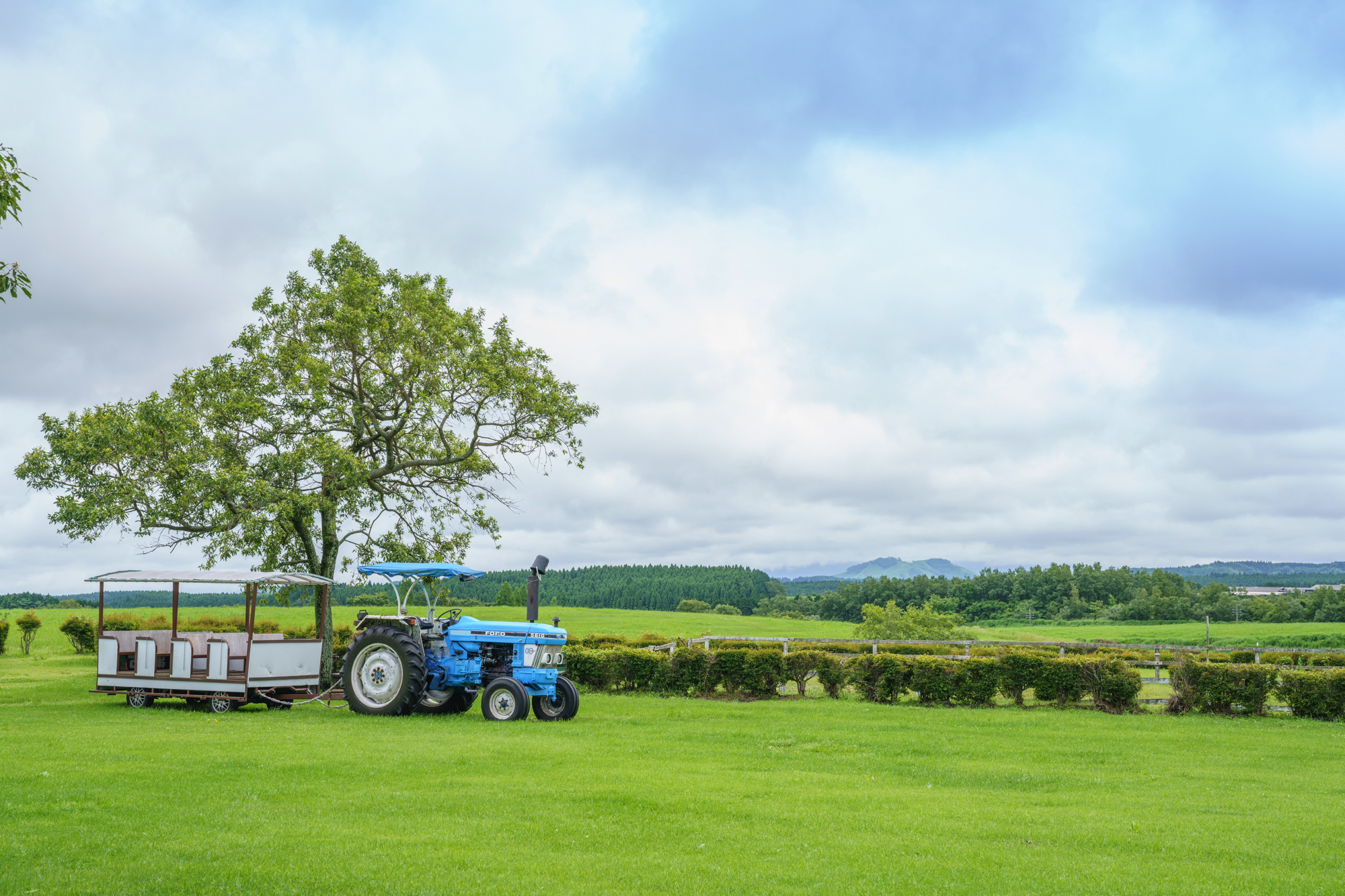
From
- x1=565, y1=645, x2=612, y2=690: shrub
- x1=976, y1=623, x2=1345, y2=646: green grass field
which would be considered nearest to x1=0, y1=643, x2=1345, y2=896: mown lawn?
x1=565, y1=645, x2=612, y2=690: shrub

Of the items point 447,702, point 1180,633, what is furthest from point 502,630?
point 1180,633

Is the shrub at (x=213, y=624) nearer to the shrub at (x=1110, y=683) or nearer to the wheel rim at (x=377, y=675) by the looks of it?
the wheel rim at (x=377, y=675)

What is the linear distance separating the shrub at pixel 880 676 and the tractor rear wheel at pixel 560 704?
7556mm

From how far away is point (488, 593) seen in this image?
86125mm

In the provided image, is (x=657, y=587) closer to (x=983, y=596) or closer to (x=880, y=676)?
(x=983, y=596)

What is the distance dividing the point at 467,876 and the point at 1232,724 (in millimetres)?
16953

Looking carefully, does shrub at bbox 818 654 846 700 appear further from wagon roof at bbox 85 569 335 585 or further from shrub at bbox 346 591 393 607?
shrub at bbox 346 591 393 607

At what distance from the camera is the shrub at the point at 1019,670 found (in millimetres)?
20422

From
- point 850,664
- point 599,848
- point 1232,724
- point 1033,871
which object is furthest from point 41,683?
point 1232,724

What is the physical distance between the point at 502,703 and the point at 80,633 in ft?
90.3

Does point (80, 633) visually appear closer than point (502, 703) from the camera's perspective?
No

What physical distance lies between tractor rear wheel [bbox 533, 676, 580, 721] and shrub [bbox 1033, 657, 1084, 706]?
416 inches

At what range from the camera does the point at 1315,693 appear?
18.8 m

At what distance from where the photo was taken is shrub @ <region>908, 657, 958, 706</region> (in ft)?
67.6
